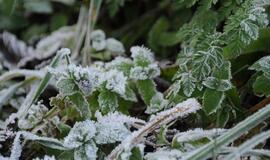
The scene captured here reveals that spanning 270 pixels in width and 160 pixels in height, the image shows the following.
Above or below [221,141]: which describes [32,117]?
above

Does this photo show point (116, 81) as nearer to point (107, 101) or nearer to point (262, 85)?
point (107, 101)

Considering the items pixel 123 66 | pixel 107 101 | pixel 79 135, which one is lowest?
pixel 79 135

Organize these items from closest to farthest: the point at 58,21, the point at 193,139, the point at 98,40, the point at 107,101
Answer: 1. the point at 193,139
2. the point at 107,101
3. the point at 98,40
4. the point at 58,21

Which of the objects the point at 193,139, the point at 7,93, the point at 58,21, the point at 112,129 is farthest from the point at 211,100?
the point at 58,21

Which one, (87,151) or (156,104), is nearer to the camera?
(87,151)

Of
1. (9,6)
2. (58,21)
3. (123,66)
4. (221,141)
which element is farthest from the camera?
(58,21)

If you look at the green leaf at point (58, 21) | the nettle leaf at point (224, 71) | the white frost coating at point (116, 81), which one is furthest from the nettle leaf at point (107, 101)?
the green leaf at point (58, 21)
